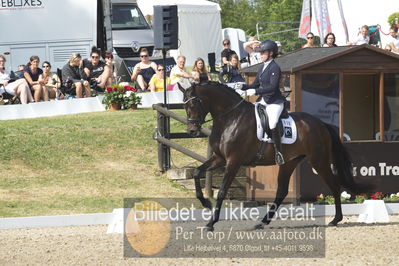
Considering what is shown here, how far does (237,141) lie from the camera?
12.5 m

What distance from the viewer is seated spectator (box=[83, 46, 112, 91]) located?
71.3ft

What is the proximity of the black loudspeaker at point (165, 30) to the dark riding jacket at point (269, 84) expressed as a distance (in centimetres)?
585

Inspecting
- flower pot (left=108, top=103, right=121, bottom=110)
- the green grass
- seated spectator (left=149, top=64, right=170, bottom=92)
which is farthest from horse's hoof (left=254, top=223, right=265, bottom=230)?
seated spectator (left=149, top=64, right=170, bottom=92)

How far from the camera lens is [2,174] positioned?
15.9m

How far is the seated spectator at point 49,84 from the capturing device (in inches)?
827

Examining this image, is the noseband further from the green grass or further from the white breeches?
the green grass

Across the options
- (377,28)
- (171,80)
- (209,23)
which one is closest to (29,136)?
(171,80)

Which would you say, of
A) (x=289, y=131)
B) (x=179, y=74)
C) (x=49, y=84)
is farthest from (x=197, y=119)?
(x=49, y=84)

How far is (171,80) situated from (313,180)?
7.88 meters

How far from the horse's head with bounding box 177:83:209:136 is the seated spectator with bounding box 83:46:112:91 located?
937cm

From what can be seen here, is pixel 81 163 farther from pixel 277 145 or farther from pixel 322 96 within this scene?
pixel 277 145

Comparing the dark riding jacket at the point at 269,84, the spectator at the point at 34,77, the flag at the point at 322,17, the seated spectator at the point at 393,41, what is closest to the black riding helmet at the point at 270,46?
the dark riding jacket at the point at 269,84

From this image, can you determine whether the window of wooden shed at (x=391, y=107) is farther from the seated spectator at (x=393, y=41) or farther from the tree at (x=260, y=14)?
the tree at (x=260, y=14)

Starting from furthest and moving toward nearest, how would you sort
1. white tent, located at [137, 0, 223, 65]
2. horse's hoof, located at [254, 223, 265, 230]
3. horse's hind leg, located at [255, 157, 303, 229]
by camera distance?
white tent, located at [137, 0, 223, 65] < horse's hind leg, located at [255, 157, 303, 229] < horse's hoof, located at [254, 223, 265, 230]
